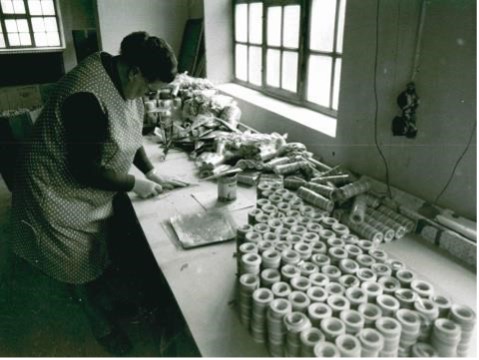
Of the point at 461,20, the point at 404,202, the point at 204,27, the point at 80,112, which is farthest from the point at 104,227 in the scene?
the point at 204,27

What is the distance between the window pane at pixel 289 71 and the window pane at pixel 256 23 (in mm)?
561

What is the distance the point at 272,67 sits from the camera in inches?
144

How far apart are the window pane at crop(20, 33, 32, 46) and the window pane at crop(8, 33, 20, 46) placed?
0.23ft

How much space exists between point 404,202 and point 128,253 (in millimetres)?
1623

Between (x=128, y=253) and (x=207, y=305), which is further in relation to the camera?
(x=128, y=253)

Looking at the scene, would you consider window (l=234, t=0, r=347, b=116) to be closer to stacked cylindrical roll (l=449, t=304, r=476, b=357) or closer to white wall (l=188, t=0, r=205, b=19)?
white wall (l=188, t=0, r=205, b=19)

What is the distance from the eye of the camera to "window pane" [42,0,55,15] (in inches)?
286

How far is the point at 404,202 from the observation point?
183 cm

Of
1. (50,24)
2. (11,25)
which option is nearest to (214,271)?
(50,24)

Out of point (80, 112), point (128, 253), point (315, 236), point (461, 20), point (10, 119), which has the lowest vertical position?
point (128, 253)

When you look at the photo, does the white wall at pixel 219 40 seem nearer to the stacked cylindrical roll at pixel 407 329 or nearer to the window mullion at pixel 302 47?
the window mullion at pixel 302 47

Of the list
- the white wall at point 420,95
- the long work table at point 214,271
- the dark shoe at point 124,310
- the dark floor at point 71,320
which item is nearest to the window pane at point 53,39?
the dark floor at point 71,320

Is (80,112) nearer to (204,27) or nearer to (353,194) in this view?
(353,194)

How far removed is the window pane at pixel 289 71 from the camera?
10.5 ft
